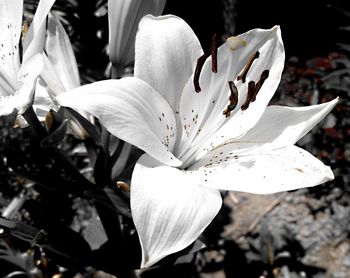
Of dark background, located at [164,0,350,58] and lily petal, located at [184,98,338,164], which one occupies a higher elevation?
lily petal, located at [184,98,338,164]

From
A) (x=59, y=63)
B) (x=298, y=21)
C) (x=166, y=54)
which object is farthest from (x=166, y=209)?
(x=298, y=21)

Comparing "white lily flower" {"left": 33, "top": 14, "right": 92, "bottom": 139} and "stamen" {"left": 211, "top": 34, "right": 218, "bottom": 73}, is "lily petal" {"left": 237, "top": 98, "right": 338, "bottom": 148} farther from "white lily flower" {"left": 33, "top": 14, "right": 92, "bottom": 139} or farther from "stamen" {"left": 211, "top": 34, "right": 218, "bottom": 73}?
"white lily flower" {"left": 33, "top": 14, "right": 92, "bottom": 139}

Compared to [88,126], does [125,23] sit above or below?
above

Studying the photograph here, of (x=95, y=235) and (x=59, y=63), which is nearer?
(x=59, y=63)

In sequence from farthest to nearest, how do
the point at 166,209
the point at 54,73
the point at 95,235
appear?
the point at 95,235 → the point at 54,73 → the point at 166,209

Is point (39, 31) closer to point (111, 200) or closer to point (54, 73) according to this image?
point (54, 73)

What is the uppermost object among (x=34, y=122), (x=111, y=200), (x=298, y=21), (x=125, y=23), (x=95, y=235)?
(x=125, y=23)

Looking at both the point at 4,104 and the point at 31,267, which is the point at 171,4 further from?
the point at 4,104

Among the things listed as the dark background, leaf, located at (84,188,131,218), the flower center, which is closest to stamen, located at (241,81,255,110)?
the flower center
